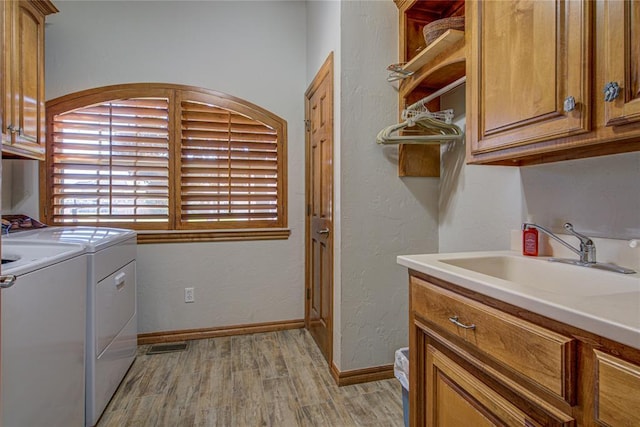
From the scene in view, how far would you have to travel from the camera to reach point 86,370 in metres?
1.65

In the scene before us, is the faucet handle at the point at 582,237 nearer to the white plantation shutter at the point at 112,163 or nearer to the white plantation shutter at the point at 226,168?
the white plantation shutter at the point at 226,168

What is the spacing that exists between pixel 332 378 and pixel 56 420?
4.63 ft

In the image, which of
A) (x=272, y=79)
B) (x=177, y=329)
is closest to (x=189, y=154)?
(x=272, y=79)

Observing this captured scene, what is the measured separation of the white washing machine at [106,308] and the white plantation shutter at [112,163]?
1.66 ft

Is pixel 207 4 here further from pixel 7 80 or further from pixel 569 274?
pixel 569 274

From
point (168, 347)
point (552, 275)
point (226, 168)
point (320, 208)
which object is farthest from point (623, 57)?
point (168, 347)

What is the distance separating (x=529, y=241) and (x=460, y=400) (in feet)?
2.48

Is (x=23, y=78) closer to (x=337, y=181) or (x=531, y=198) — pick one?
(x=337, y=181)

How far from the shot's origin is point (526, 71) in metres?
1.15

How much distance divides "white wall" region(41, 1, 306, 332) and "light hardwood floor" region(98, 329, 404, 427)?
0.42 metres

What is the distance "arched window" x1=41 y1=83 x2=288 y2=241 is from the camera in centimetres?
263

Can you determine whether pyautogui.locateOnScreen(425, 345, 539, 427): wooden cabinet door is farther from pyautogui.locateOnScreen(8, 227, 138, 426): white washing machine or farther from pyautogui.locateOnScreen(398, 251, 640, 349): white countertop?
pyautogui.locateOnScreen(8, 227, 138, 426): white washing machine

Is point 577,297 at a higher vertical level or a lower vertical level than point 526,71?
lower

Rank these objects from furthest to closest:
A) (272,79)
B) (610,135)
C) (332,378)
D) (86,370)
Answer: (272,79) → (332,378) → (86,370) → (610,135)
